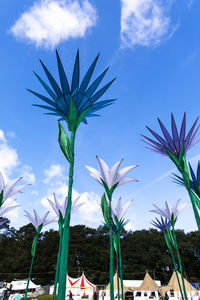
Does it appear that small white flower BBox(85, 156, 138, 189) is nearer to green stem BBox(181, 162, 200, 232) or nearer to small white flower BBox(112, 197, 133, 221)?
green stem BBox(181, 162, 200, 232)

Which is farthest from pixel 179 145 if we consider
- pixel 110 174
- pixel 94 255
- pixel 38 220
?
pixel 94 255

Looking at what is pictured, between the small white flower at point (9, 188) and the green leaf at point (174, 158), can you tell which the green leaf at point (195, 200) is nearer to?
the green leaf at point (174, 158)

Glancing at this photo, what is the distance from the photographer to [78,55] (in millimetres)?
2656

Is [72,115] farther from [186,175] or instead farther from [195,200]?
[195,200]

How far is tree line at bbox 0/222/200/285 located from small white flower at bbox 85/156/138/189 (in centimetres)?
3086

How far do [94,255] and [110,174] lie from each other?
3498cm

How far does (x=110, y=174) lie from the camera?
439 cm

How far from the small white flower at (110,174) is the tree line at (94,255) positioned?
30861 mm

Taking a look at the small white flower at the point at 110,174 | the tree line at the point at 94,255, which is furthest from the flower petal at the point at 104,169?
the tree line at the point at 94,255

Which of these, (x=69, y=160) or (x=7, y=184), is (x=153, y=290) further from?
(x=69, y=160)

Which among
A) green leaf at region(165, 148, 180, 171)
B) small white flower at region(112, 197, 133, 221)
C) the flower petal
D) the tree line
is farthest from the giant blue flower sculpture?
the tree line

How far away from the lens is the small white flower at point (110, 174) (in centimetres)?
432

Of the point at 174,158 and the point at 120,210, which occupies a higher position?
the point at 120,210

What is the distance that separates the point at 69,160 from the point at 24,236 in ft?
130
